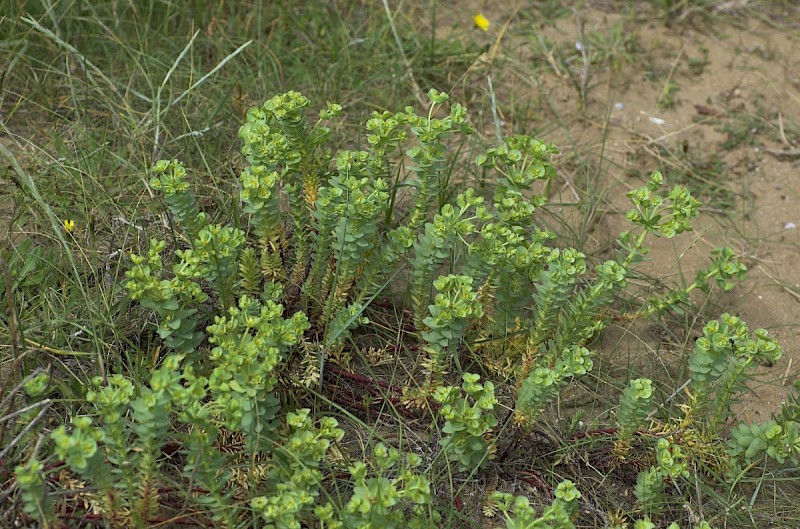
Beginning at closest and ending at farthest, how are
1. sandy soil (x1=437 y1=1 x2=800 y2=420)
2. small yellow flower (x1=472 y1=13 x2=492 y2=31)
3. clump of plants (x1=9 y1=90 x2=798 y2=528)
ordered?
clump of plants (x1=9 y1=90 x2=798 y2=528) → sandy soil (x1=437 y1=1 x2=800 y2=420) → small yellow flower (x1=472 y1=13 x2=492 y2=31)

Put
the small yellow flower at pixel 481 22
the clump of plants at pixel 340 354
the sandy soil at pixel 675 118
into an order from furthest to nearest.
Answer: the small yellow flower at pixel 481 22
the sandy soil at pixel 675 118
the clump of plants at pixel 340 354

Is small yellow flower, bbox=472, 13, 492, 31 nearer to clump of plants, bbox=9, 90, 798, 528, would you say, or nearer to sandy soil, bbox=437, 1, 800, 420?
sandy soil, bbox=437, 1, 800, 420

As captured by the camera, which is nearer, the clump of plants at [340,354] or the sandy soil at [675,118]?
the clump of plants at [340,354]

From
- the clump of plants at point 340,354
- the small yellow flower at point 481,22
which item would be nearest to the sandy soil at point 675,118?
the small yellow flower at point 481,22

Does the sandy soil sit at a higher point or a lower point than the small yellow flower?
lower

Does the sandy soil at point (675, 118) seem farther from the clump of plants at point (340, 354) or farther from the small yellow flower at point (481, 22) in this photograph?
the clump of plants at point (340, 354)

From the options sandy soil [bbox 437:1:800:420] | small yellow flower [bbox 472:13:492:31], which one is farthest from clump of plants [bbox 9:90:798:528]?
small yellow flower [bbox 472:13:492:31]

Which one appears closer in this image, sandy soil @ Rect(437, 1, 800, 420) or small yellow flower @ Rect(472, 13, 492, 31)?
sandy soil @ Rect(437, 1, 800, 420)

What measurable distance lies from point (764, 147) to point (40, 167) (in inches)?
113

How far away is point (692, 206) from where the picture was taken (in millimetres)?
2613

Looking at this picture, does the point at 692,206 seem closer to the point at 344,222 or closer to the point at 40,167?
the point at 344,222

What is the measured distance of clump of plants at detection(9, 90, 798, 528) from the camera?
204 cm

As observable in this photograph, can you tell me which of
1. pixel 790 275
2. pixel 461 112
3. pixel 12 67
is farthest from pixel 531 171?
pixel 12 67

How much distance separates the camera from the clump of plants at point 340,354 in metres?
2.04
